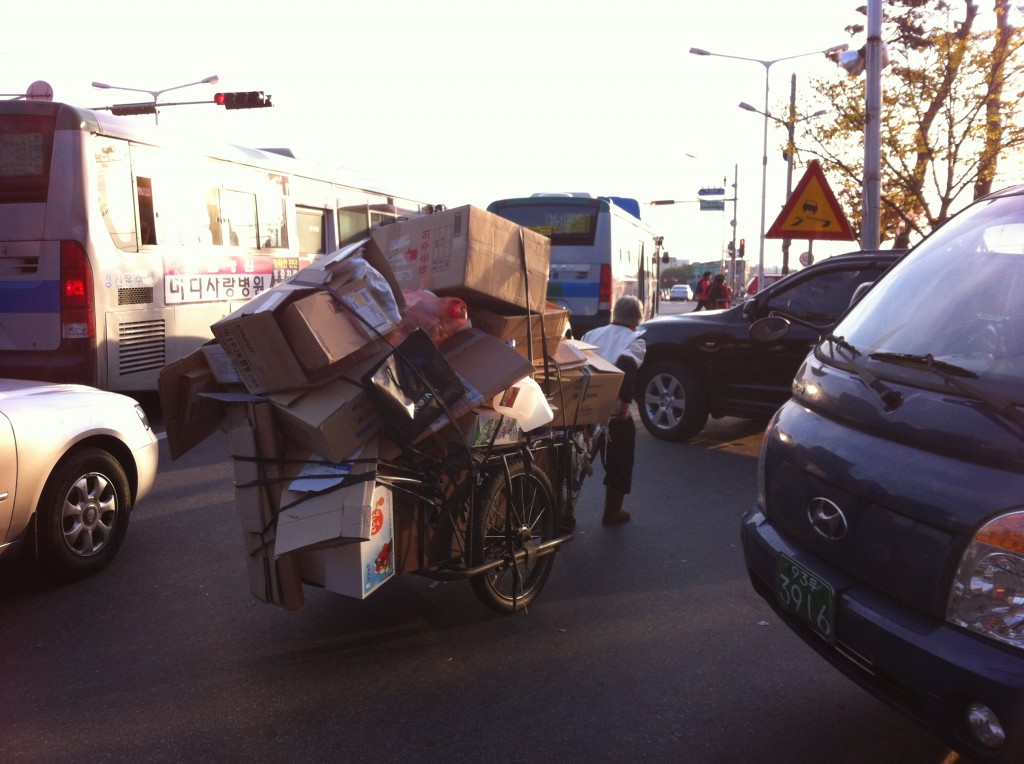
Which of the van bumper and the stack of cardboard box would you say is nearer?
the van bumper

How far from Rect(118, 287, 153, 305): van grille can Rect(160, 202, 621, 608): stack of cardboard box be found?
609 centimetres

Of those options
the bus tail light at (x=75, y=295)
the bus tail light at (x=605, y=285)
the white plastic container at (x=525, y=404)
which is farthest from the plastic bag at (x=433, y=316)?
the bus tail light at (x=605, y=285)

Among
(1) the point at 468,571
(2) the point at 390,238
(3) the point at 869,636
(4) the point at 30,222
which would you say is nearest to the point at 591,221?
(4) the point at 30,222

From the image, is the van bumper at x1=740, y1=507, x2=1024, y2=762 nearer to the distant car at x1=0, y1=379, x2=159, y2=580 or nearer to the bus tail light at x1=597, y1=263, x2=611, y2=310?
the distant car at x1=0, y1=379, x2=159, y2=580

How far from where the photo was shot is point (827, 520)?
2762 millimetres

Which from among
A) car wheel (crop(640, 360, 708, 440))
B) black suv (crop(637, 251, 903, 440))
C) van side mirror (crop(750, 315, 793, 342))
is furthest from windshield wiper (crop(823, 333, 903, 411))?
car wheel (crop(640, 360, 708, 440))

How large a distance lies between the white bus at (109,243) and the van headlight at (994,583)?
8612mm

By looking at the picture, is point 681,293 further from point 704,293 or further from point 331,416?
point 331,416

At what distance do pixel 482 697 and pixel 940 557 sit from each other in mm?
1864

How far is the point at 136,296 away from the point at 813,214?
7.86 m

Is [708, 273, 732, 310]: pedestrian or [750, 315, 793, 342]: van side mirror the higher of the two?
[750, 315, 793, 342]: van side mirror

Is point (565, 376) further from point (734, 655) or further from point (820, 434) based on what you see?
point (820, 434)

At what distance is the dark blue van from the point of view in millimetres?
2197

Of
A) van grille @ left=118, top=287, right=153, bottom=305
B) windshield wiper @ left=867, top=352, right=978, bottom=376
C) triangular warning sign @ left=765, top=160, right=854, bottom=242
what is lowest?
windshield wiper @ left=867, top=352, right=978, bottom=376
